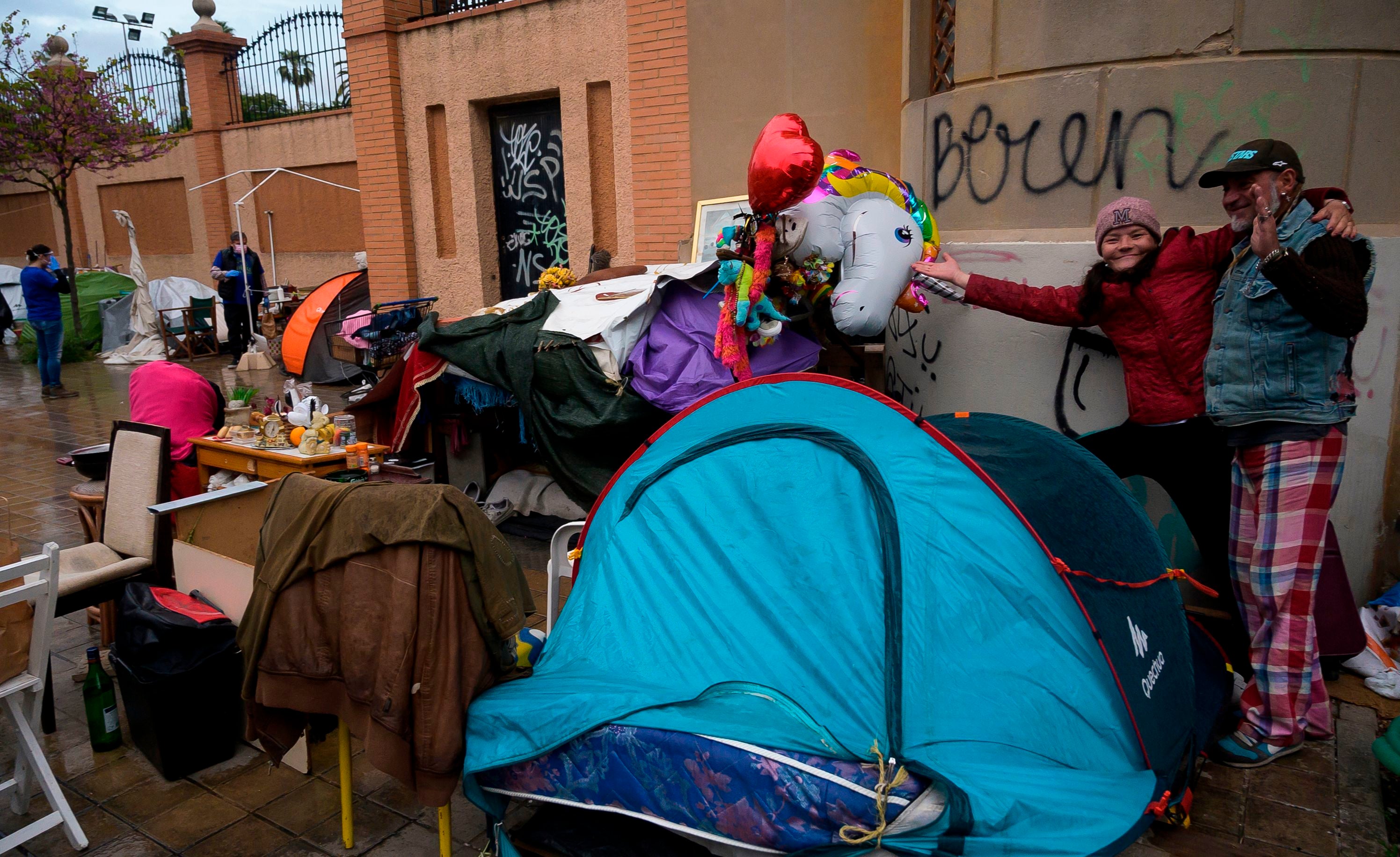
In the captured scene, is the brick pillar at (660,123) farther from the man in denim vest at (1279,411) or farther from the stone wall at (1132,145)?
the man in denim vest at (1279,411)

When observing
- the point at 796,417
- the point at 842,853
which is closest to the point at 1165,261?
the point at 796,417

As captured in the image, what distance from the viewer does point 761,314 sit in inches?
181

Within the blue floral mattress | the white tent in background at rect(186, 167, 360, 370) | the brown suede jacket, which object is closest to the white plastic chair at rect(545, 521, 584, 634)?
the brown suede jacket

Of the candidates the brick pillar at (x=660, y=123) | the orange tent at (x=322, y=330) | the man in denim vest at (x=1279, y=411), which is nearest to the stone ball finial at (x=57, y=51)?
the orange tent at (x=322, y=330)

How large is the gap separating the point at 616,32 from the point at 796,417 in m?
6.18

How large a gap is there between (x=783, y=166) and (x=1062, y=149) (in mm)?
1350

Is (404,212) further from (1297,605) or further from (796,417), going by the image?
(1297,605)

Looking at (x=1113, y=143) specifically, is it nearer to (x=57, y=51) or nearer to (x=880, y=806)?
(x=880, y=806)

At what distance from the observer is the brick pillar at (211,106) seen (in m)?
15.4

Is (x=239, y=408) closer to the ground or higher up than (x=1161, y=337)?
closer to the ground

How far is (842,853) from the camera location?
2.16 metres

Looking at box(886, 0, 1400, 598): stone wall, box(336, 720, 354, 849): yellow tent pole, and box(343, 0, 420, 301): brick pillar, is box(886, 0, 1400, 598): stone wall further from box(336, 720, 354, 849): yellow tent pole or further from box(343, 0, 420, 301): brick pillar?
box(343, 0, 420, 301): brick pillar

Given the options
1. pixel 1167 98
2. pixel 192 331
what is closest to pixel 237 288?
pixel 192 331

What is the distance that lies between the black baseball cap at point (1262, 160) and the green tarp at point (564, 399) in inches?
110
